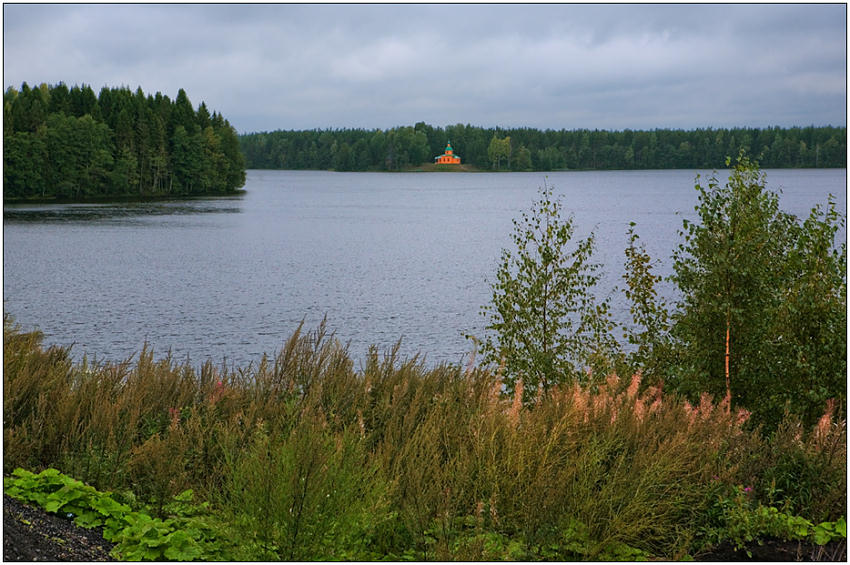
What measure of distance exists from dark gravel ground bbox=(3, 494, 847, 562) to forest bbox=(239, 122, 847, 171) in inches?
3063

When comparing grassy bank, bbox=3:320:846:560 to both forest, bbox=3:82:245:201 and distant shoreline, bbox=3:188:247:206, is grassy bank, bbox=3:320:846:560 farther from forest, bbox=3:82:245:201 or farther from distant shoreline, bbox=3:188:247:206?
distant shoreline, bbox=3:188:247:206

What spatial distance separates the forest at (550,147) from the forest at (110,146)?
191 feet

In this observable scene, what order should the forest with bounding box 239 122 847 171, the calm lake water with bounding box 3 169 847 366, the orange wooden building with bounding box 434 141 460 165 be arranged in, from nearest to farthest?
1. the calm lake water with bounding box 3 169 847 366
2. the forest with bounding box 239 122 847 171
3. the orange wooden building with bounding box 434 141 460 165

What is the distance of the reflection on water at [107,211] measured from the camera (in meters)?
61.5

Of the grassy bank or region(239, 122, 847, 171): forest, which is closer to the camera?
the grassy bank

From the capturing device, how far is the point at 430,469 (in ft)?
18.3

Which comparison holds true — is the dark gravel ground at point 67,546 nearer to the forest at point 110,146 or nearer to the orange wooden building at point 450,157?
the forest at point 110,146

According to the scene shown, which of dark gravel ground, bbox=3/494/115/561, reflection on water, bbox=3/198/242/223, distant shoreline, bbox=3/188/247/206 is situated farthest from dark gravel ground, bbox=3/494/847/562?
distant shoreline, bbox=3/188/247/206

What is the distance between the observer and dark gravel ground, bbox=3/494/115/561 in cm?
449

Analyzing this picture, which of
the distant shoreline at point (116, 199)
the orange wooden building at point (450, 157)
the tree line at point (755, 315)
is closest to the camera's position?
the tree line at point (755, 315)

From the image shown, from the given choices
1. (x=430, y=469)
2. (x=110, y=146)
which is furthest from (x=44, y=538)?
(x=110, y=146)

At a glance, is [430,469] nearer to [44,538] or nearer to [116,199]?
[44,538]

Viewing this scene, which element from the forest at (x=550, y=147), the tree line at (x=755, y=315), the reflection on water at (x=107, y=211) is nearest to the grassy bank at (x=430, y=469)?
the tree line at (x=755, y=315)

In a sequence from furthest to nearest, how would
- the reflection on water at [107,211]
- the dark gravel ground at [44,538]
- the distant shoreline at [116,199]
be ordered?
the distant shoreline at [116,199] < the reflection on water at [107,211] < the dark gravel ground at [44,538]
